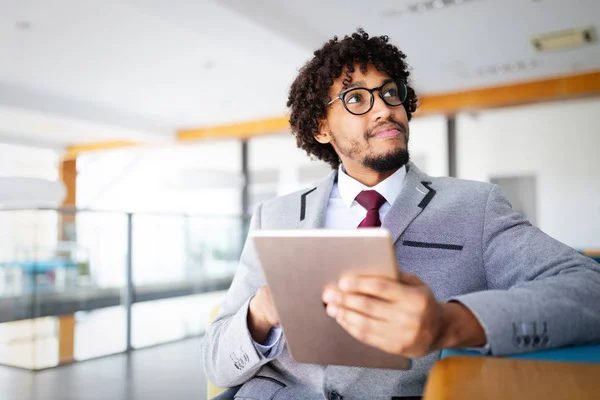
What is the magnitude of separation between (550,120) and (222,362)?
33.7ft

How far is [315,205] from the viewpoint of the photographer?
149 centimetres

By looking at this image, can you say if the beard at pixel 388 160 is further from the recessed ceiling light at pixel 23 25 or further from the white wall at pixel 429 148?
the white wall at pixel 429 148

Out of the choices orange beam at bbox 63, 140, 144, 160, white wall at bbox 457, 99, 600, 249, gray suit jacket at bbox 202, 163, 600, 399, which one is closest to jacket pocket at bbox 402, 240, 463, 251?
gray suit jacket at bbox 202, 163, 600, 399

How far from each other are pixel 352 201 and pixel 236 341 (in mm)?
553

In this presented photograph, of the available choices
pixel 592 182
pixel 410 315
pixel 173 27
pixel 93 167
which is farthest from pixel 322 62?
pixel 93 167

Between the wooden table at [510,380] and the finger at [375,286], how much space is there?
0.39ft

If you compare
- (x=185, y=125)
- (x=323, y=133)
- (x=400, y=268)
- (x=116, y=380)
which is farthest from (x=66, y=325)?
(x=185, y=125)

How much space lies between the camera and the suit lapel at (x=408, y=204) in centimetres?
128

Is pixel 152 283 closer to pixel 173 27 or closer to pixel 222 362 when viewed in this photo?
pixel 173 27

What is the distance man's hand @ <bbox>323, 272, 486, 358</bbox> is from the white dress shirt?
660mm

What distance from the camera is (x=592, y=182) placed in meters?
9.58

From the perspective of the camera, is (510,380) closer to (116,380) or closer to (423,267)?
(423,267)

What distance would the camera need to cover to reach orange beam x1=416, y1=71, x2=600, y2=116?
770cm

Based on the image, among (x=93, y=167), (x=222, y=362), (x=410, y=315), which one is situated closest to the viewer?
(x=410, y=315)
